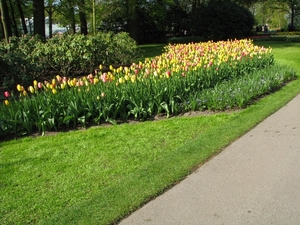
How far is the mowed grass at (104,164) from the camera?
312cm

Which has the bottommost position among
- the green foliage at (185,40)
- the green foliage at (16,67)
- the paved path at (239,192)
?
the paved path at (239,192)

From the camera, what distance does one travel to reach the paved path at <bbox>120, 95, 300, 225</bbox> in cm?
289

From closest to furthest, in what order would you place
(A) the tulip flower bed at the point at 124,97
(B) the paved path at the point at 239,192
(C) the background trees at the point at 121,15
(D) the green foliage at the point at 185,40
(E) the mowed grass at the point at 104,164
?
1. (B) the paved path at the point at 239,192
2. (E) the mowed grass at the point at 104,164
3. (A) the tulip flower bed at the point at 124,97
4. (C) the background trees at the point at 121,15
5. (D) the green foliage at the point at 185,40

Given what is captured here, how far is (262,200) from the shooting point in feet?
10.3

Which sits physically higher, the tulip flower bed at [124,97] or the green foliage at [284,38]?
the green foliage at [284,38]

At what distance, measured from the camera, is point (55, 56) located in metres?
10.2

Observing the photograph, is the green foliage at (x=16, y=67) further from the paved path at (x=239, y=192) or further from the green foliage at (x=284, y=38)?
the green foliage at (x=284, y=38)

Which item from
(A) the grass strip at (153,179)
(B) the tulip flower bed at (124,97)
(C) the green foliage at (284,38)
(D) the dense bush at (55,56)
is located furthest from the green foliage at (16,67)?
(C) the green foliage at (284,38)

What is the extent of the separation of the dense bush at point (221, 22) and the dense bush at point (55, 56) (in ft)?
51.5

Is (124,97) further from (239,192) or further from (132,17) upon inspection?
(132,17)

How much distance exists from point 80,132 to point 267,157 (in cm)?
303

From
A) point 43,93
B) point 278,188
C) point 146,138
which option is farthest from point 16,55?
point 278,188

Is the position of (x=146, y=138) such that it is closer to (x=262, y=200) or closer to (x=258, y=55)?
(x=262, y=200)

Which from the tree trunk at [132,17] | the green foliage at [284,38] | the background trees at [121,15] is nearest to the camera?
the background trees at [121,15]
